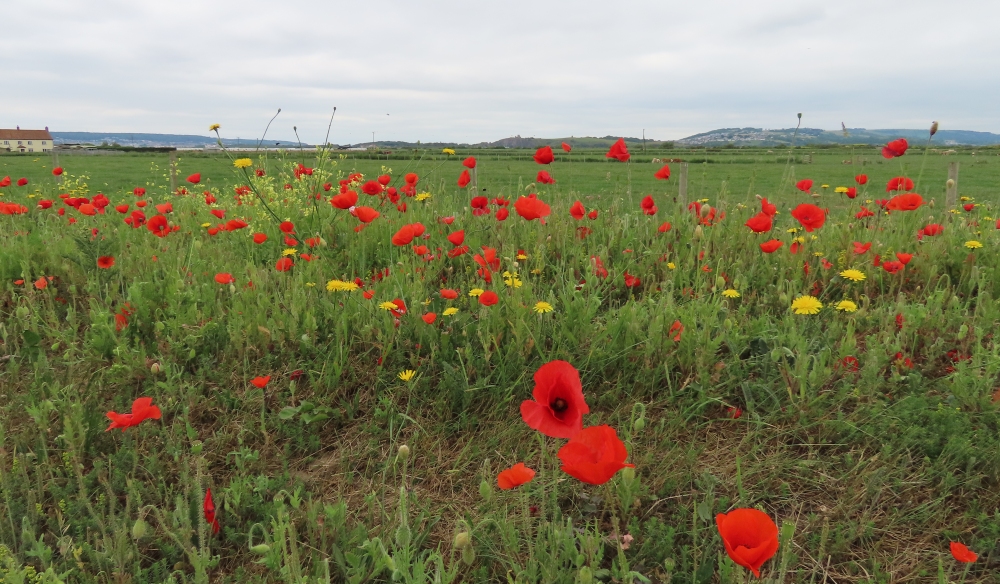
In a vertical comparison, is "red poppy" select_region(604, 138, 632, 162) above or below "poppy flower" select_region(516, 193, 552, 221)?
above

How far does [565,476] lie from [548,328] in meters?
0.68

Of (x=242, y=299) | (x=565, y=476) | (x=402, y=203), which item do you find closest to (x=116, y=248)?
(x=242, y=299)

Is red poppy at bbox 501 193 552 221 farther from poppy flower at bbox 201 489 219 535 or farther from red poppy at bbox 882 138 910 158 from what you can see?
red poppy at bbox 882 138 910 158

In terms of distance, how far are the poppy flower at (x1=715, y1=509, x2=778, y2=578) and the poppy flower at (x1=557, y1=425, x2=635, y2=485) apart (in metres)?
0.20

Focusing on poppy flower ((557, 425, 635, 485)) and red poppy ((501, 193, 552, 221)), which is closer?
poppy flower ((557, 425, 635, 485))

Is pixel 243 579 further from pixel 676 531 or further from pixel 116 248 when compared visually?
pixel 116 248

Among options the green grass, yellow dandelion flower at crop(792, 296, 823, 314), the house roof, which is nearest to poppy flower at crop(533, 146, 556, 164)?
the green grass

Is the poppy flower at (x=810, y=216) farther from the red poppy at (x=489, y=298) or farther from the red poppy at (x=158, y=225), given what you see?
the red poppy at (x=158, y=225)

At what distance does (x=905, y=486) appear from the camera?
1.78m

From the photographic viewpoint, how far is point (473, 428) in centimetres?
214

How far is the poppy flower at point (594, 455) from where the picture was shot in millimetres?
1089

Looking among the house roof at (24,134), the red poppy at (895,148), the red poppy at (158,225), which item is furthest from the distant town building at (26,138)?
the red poppy at (895,148)

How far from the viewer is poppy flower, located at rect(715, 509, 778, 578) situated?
0.95 meters

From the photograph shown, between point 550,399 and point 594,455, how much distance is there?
0.54 ft
